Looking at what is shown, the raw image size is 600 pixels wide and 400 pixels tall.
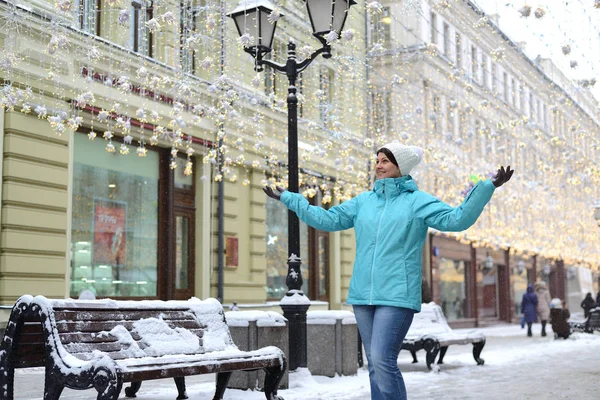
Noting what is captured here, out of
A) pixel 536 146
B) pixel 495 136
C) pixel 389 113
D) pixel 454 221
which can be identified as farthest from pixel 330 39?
pixel 536 146

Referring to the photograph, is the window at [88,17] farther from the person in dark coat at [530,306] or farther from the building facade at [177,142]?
the person in dark coat at [530,306]

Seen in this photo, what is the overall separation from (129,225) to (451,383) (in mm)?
6950

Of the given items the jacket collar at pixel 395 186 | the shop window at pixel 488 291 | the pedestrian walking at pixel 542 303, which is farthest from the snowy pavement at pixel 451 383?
the shop window at pixel 488 291

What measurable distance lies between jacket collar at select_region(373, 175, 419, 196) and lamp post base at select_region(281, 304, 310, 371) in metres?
3.80

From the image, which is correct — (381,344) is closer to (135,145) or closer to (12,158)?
(12,158)

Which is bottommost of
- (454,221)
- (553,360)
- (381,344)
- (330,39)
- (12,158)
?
(553,360)

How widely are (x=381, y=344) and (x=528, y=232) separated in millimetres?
26686

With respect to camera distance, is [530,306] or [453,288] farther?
[453,288]

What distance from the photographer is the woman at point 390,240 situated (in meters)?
4.86

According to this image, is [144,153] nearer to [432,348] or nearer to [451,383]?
[432,348]

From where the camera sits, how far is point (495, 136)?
14664 mm

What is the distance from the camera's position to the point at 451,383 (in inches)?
377

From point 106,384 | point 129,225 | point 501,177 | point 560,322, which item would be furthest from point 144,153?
point 560,322

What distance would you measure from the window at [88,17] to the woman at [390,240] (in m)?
8.27
